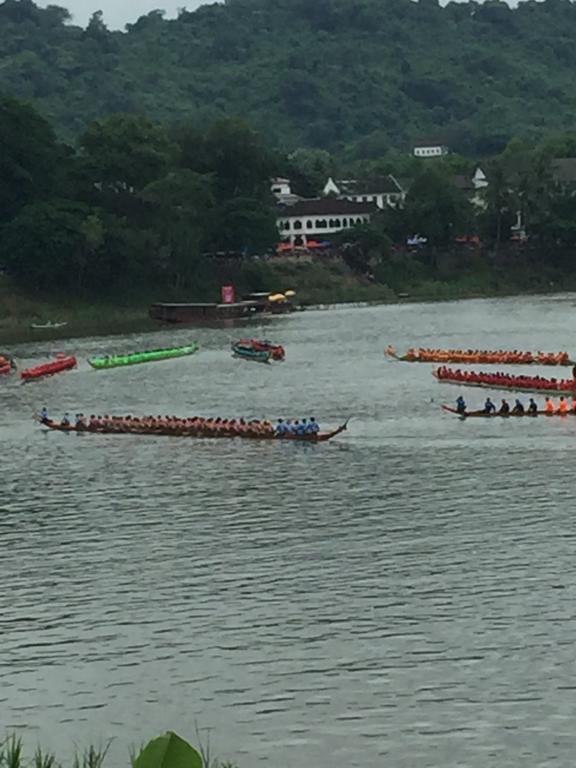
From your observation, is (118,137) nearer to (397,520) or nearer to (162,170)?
(162,170)

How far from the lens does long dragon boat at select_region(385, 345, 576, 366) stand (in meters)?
80.8

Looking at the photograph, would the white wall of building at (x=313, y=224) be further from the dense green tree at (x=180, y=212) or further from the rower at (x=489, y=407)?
the rower at (x=489, y=407)

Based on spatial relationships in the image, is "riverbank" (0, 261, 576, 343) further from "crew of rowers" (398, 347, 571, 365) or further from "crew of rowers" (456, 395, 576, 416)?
"crew of rowers" (456, 395, 576, 416)

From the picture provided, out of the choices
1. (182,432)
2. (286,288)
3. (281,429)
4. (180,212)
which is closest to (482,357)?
(182,432)

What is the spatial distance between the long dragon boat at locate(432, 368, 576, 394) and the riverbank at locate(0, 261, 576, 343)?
135ft

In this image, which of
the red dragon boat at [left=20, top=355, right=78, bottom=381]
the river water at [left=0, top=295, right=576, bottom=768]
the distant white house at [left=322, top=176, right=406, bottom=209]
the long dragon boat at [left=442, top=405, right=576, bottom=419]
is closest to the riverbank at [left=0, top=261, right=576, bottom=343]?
the red dragon boat at [left=20, top=355, right=78, bottom=381]

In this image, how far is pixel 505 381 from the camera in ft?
232

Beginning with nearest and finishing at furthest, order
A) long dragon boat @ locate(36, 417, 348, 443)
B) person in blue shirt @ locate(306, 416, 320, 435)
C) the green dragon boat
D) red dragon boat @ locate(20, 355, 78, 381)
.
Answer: person in blue shirt @ locate(306, 416, 320, 435), long dragon boat @ locate(36, 417, 348, 443), red dragon boat @ locate(20, 355, 78, 381), the green dragon boat

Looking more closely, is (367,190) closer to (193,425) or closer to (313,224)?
(313,224)

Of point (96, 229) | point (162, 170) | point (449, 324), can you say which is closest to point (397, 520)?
point (449, 324)

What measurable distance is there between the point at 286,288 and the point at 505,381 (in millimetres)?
63407

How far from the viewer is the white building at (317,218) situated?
14988 centimetres

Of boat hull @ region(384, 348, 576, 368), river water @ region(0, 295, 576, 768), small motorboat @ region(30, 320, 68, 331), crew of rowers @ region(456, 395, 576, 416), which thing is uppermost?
small motorboat @ region(30, 320, 68, 331)

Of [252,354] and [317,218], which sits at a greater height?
[317,218]
